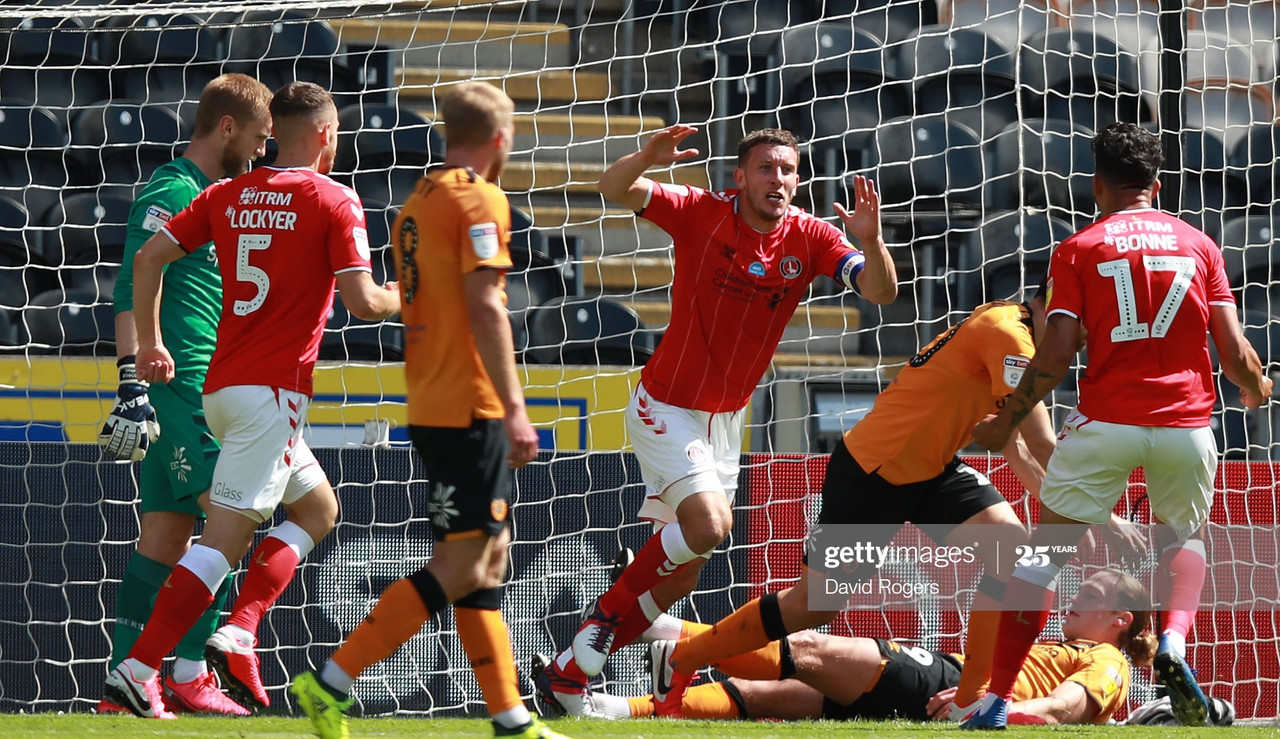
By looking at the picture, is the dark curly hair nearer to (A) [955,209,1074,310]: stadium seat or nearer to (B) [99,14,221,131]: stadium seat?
(A) [955,209,1074,310]: stadium seat

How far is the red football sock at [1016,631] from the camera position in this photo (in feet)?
13.0

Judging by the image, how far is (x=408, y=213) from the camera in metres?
3.28

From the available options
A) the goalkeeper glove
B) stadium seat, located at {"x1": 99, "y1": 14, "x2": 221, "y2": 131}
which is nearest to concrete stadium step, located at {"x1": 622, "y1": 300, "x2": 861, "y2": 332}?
stadium seat, located at {"x1": 99, "y1": 14, "x2": 221, "y2": 131}

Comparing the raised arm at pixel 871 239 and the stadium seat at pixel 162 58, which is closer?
the raised arm at pixel 871 239

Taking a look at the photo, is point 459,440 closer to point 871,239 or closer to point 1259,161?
point 871,239

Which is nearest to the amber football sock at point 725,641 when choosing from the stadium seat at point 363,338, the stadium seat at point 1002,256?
the stadium seat at point 363,338

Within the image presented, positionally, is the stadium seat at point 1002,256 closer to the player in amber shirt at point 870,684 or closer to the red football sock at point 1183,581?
the player in amber shirt at point 870,684

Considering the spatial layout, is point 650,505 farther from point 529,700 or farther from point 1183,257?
point 1183,257

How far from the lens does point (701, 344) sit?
15.5ft

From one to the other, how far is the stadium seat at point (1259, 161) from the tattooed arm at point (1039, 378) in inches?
168

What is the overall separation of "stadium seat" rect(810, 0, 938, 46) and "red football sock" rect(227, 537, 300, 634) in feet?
18.2

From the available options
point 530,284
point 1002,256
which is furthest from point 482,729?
point 1002,256

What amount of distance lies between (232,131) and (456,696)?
2428 mm

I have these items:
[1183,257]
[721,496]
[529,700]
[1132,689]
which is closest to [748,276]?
[721,496]
